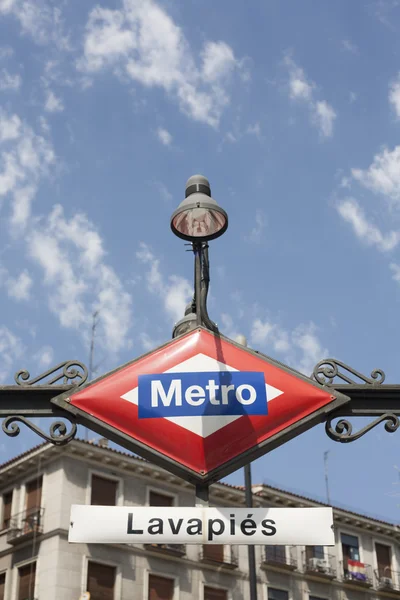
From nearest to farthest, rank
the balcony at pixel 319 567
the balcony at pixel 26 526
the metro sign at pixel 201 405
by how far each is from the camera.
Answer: the metro sign at pixel 201 405
the balcony at pixel 26 526
the balcony at pixel 319 567

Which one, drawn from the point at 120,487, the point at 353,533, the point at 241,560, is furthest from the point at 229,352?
the point at 353,533

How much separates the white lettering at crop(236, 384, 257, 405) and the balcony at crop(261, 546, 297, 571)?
36.7 metres

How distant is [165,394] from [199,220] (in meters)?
1.07

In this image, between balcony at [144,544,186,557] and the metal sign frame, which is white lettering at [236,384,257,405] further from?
balcony at [144,544,186,557]

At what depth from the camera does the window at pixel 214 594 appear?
123ft

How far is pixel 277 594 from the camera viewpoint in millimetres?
39750

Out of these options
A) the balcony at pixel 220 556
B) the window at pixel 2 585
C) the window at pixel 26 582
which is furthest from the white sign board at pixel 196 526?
the balcony at pixel 220 556

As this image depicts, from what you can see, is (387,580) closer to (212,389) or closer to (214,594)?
(214,594)

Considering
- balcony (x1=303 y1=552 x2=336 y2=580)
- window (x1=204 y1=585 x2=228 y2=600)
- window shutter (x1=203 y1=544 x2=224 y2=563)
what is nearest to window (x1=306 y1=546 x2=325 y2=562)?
balcony (x1=303 y1=552 x2=336 y2=580)

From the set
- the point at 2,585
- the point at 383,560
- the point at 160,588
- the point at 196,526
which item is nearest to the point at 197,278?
the point at 196,526

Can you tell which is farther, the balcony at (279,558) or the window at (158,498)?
the balcony at (279,558)

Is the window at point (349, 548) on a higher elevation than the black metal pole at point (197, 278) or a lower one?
higher

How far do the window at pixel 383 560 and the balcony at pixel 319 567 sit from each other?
364cm

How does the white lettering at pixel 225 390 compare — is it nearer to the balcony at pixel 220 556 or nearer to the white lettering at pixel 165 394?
the white lettering at pixel 165 394
